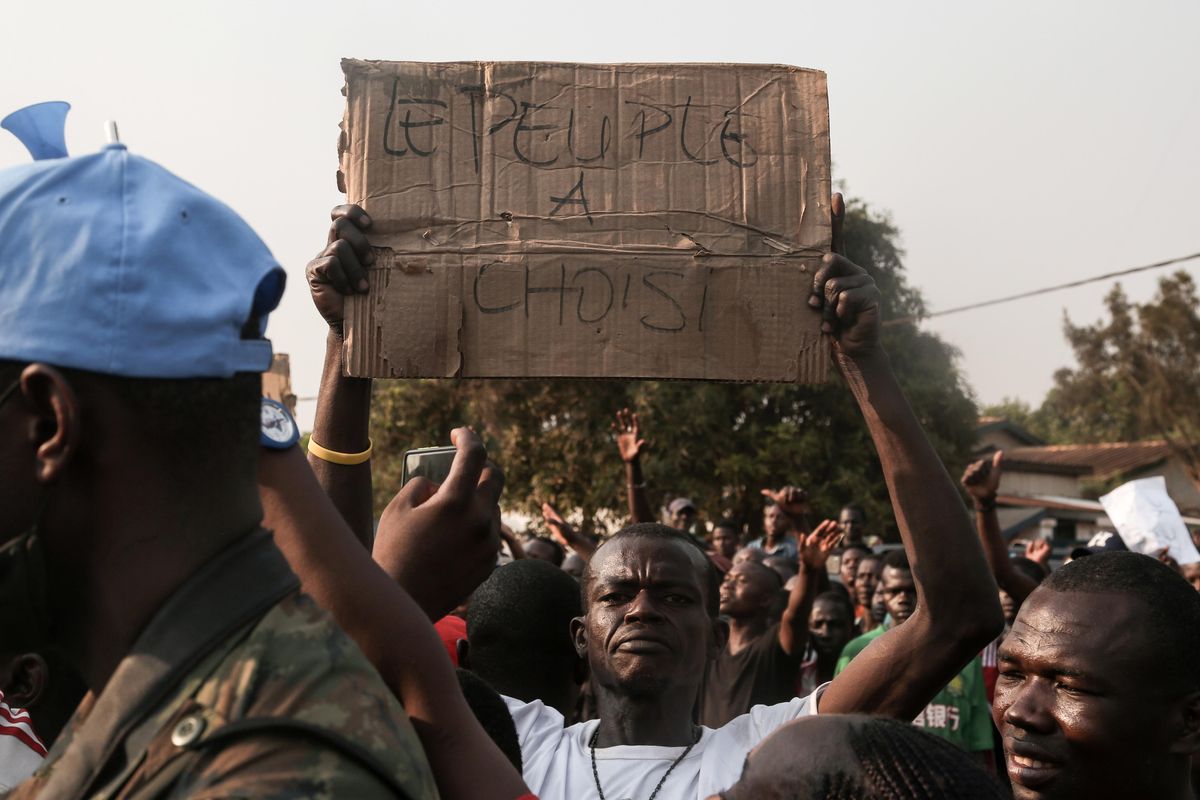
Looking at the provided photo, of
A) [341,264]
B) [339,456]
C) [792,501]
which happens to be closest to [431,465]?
[339,456]

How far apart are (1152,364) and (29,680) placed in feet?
151

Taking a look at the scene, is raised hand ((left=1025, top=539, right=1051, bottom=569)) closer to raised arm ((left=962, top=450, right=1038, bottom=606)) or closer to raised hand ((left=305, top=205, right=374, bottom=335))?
raised arm ((left=962, top=450, right=1038, bottom=606))

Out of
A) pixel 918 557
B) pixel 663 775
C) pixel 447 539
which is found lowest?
pixel 663 775

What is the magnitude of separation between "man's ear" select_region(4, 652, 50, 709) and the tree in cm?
4263

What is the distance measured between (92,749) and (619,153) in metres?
1.79

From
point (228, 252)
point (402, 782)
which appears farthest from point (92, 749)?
point (228, 252)

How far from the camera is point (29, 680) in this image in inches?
97.9

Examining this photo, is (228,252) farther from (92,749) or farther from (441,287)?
(441,287)

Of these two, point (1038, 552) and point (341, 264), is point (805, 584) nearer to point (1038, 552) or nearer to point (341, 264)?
point (1038, 552)

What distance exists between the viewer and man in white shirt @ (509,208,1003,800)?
2779 mm

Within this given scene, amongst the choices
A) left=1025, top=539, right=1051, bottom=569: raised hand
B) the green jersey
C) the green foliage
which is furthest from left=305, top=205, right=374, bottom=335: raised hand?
the green foliage

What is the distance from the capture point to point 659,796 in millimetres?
3141

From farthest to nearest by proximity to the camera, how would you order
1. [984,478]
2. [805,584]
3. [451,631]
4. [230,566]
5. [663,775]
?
[805,584] < [984,478] < [451,631] < [663,775] < [230,566]

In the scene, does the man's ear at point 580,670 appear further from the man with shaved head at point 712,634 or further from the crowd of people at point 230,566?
the crowd of people at point 230,566
